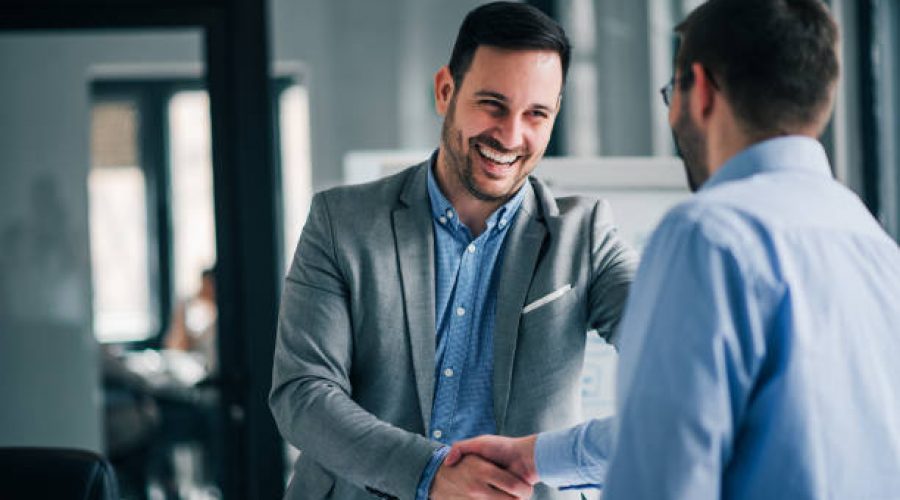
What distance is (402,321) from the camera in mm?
1634

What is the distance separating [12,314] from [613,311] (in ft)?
7.26

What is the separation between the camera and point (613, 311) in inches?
64.6

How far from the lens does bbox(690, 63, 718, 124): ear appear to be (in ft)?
3.55

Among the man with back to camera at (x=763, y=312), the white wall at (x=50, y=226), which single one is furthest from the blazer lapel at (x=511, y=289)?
the white wall at (x=50, y=226)

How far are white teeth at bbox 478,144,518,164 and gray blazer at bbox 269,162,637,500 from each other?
0.10 meters

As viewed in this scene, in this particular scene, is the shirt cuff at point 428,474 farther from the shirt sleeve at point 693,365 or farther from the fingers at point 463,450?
the shirt sleeve at point 693,365

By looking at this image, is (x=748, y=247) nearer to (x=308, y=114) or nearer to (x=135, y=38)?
(x=135, y=38)

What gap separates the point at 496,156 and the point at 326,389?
431mm

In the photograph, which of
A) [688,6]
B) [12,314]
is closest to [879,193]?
[688,6]

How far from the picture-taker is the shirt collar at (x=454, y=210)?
1691 mm

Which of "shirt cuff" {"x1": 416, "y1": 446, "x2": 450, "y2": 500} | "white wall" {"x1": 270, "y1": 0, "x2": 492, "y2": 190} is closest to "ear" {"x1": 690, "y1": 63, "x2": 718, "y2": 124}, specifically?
"shirt cuff" {"x1": 416, "y1": 446, "x2": 450, "y2": 500}

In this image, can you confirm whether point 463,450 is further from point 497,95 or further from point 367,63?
point 367,63

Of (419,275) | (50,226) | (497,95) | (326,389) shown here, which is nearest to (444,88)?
(497,95)

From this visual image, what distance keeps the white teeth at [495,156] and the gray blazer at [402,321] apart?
10 centimetres
